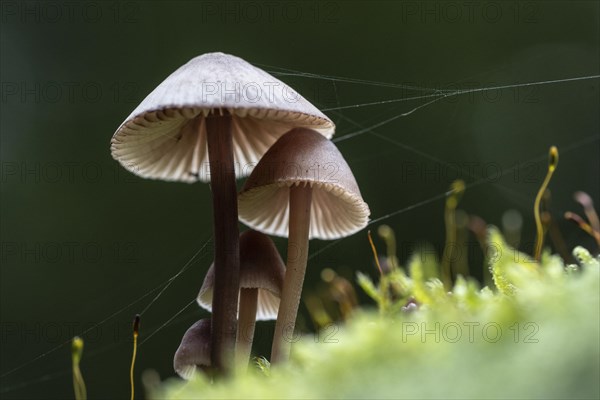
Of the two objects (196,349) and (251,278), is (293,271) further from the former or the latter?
(196,349)

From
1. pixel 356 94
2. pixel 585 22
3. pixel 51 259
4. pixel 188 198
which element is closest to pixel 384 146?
pixel 356 94

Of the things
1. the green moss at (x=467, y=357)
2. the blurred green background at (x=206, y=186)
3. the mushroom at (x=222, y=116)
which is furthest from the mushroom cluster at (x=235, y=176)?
the blurred green background at (x=206, y=186)

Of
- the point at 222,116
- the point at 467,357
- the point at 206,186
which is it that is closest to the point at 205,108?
the point at 222,116

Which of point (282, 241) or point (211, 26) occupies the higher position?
point (211, 26)

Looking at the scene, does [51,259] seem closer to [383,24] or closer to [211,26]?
[211,26]

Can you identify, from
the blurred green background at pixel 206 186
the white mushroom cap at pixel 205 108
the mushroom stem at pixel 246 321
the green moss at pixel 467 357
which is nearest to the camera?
the green moss at pixel 467 357

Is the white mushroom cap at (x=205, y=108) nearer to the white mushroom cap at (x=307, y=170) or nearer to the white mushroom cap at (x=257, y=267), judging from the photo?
the white mushroom cap at (x=307, y=170)
